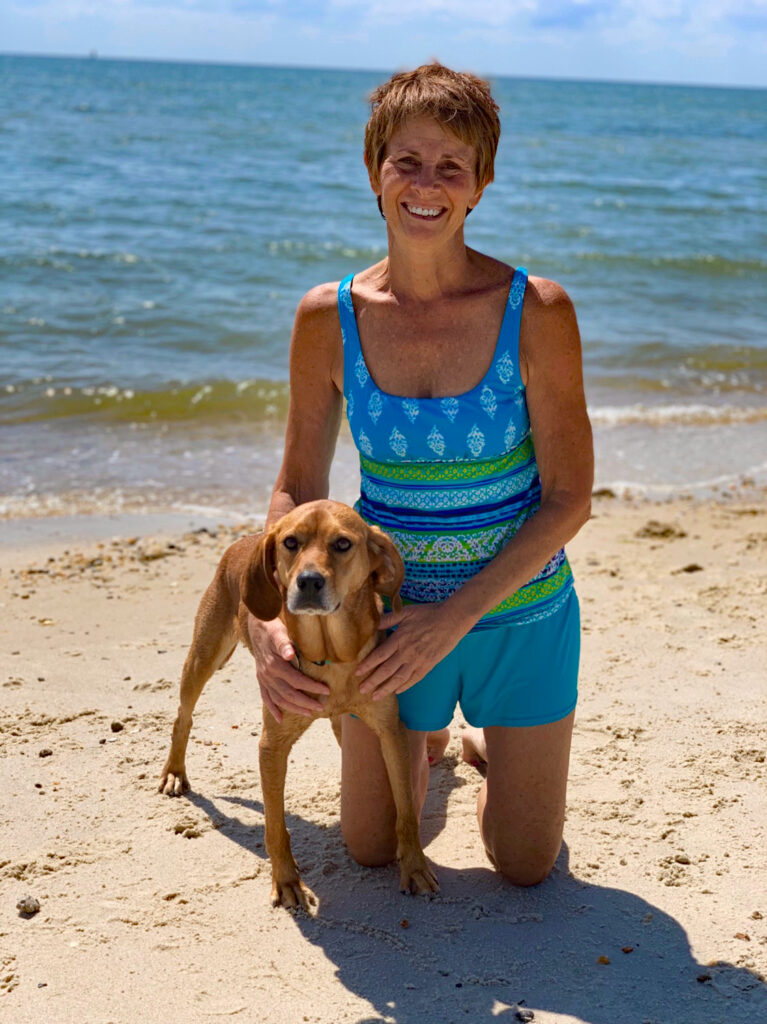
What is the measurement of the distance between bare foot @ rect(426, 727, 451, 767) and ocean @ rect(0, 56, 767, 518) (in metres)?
3.78

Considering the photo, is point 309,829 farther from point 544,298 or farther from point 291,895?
point 544,298

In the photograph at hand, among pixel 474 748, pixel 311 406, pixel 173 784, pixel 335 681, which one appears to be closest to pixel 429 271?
pixel 311 406

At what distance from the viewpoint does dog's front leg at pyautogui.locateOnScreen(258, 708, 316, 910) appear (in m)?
3.61

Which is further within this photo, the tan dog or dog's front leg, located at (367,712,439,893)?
dog's front leg, located at (367,712,439,893)

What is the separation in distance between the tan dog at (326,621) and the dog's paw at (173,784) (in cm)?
73

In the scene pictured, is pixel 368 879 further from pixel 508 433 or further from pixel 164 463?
pixel 164 463

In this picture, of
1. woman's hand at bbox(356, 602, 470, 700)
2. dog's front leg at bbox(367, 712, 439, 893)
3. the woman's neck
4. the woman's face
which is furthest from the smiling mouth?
dog's front leg at bbox(367, 712, 439, 893)

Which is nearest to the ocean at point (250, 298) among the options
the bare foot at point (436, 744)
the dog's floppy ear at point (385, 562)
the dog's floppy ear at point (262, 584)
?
the bare foot at point (436, 744)

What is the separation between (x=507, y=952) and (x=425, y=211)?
229 centimetres

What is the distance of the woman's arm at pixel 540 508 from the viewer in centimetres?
342

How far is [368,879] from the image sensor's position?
3824 millimetres

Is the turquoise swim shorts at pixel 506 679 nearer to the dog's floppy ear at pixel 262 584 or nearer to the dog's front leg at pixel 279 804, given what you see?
the dog's front leg at pixel 279 804

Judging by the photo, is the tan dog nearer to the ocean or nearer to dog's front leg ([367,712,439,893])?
dog's front leg ([367,712,439,893])

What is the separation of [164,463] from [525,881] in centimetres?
606
